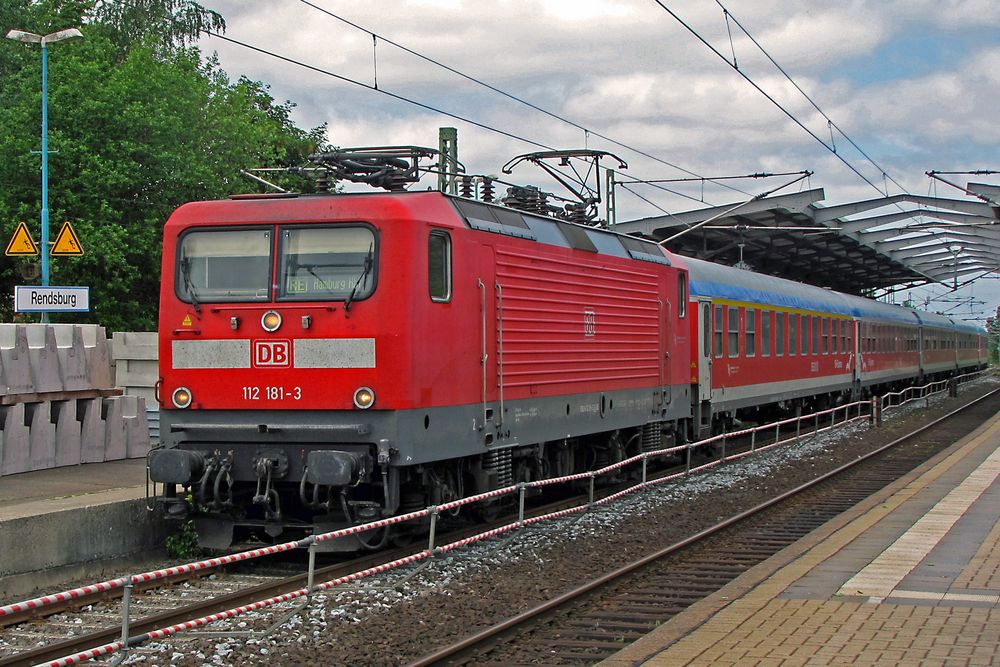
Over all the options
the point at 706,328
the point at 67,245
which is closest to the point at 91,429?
the point at 67,245

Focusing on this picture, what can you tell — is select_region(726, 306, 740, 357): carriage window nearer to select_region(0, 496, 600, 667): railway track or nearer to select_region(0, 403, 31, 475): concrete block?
select_region(0, 496, 600, 667): railway track

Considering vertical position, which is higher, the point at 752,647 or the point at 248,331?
the point at 248,331

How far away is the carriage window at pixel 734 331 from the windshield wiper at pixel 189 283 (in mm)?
13317

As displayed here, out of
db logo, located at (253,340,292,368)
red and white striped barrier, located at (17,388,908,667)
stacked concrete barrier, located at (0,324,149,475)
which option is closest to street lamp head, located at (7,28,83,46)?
stacked concrete barrier, located at (0,324,149,475)

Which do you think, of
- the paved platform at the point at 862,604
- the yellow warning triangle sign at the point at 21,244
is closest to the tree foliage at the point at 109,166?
the yellow warning triangle sign at the point at 21,244

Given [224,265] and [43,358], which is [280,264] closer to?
[224,265]

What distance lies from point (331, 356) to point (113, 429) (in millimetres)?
6134

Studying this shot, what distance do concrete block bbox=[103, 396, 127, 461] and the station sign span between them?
1.42 m

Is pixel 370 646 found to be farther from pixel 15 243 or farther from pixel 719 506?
pixel 15 243

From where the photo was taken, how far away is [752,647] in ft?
25.2

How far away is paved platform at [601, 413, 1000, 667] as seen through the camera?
295 inches

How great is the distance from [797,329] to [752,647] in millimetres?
21440

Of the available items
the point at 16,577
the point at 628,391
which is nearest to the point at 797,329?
the point at 628,391

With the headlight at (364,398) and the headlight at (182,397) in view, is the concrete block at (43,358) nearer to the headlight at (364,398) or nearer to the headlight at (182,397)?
the headlight at (182,397)
